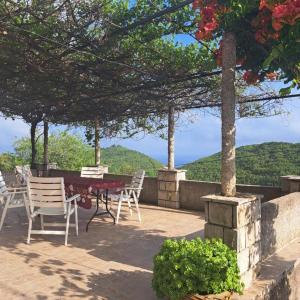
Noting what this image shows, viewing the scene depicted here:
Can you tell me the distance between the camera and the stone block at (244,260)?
2.87m

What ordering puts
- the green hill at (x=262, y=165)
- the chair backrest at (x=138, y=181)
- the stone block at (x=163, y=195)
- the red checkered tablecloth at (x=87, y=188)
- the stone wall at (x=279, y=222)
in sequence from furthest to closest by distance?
1. the green hill at (x=262, y=165)
2. the stone block at (x=163, y=195)
3. the chair backrest at (x=138, y=181)
4. the red checkered tablecloth at (x=87, y=188)
5. the stone wall at (x=279, y=222)

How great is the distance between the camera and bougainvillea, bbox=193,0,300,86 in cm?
234

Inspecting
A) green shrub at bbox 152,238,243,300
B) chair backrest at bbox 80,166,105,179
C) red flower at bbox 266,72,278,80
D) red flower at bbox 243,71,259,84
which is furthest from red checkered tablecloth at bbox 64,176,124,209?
red flower at bbox 266,72,278,80

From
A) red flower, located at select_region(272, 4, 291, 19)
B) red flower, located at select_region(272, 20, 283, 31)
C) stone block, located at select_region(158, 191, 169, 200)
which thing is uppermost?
red flower, located at select_region(272, 4, 291, 19)

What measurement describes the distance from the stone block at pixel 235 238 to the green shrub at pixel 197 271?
0.38 feet

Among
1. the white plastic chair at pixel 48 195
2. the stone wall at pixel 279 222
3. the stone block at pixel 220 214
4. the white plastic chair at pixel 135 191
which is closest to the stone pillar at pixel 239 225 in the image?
the stone block at pixel 220 214

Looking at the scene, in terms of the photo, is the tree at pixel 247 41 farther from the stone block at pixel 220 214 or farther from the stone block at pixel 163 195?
the stone block at pixel 163 195

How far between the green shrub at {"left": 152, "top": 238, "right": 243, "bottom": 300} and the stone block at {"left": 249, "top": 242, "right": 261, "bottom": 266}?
1.34 ft

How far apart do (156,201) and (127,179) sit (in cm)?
89

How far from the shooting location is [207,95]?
23.7 ft

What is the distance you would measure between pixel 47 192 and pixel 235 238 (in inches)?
102

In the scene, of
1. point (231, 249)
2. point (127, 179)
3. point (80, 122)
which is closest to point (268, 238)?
point (231, 249)

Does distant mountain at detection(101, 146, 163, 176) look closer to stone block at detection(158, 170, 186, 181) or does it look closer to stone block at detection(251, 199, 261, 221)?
stone block at detection(158, 170, 186, 181)

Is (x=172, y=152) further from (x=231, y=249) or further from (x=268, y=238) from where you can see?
(x=231, y=249)
